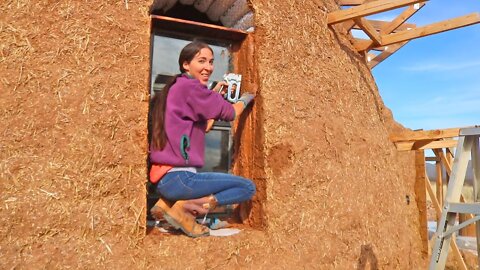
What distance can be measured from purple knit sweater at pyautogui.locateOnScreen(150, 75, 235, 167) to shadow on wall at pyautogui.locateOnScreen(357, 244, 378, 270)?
6.90 ft

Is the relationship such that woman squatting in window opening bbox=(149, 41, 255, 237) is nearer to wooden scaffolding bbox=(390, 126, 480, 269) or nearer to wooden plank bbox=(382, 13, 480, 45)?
wooden scaffolding bbox=(390, 126, 480, 269)

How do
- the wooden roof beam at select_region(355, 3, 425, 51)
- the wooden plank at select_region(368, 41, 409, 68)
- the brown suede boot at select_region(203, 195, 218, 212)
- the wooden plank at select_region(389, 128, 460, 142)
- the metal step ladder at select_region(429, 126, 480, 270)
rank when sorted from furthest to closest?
1. the wooden plank at select_region(368, 41, 409, 68)
2. the wooden plank at select_region(389, 128, 460, 142)
3. the wooden roof beam at select_region(355, 3, 425, 51)
4. the brown suede boot at select_region(203, 195, 218, 212)
5. the metal step ladder at select_region(429, 126, 480, 270)

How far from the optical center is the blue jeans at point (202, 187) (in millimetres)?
2990

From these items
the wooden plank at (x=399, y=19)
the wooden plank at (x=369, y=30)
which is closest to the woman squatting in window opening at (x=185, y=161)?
Answer: the wooden plank at (x=369, y=30)

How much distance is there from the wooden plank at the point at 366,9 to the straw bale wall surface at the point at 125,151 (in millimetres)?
325

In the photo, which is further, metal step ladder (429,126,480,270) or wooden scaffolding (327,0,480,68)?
wooden scaffolding (327,0,480,68)

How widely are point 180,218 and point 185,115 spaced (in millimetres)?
791

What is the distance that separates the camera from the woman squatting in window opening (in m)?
3.00

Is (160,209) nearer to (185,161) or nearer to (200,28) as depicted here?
(185,161)

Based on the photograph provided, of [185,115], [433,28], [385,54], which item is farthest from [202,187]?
[385,54]

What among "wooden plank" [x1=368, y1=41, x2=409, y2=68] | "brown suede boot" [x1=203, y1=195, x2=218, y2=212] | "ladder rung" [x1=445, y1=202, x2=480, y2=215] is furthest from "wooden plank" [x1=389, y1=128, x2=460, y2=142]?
"brown suede boot" [x1=203, y1=195, x2=218, y2=212]

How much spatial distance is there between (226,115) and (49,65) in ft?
4.41

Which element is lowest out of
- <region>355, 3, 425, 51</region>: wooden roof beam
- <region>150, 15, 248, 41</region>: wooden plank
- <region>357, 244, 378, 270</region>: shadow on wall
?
<region>357, 244, 378, 270</region>: shadow on wall

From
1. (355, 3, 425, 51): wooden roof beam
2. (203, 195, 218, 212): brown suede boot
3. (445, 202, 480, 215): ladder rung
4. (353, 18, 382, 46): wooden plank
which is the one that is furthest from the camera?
(355, 3, 425, 51): wooden roof beam
